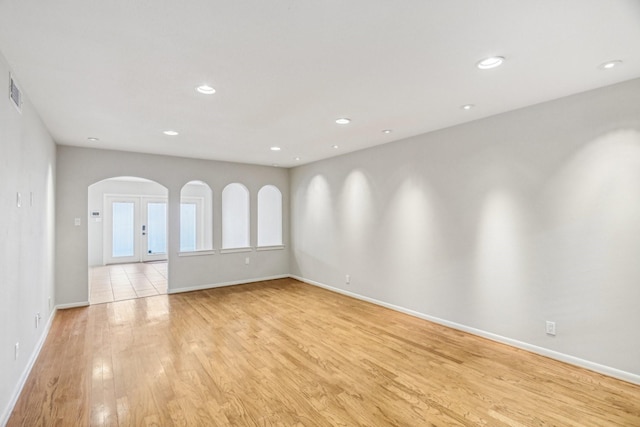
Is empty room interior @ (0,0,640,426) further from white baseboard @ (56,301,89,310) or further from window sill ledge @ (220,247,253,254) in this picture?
window sill ledge @ (220,247,253,254)

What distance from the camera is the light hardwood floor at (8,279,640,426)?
2221 millimetres

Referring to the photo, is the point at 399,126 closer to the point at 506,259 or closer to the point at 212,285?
the point at 506,259

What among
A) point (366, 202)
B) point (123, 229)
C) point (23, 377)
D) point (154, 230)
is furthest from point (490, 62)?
point (123, 229)

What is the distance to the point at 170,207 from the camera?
18.9 feet

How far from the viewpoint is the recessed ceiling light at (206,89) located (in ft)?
8.84

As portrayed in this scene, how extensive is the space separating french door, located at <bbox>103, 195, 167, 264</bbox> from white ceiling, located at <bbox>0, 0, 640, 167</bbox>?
6.78 meters

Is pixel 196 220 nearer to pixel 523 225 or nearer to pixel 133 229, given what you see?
pixel 133 229

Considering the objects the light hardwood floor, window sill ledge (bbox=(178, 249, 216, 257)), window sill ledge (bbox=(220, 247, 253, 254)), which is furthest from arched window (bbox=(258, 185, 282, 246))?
the light hardwood floor

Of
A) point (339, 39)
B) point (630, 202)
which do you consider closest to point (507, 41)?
point (339, 39)

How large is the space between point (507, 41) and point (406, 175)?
102 inches

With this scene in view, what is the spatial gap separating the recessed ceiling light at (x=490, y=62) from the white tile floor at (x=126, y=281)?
595 centimetres

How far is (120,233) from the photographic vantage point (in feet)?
32.1

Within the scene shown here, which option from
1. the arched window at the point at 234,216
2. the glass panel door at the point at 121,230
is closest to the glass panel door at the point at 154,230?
the glass panel door at the point at 121,230

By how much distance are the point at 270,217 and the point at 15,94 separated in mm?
5306
